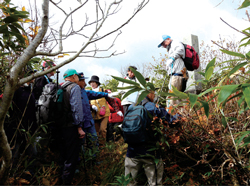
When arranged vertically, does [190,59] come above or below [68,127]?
above

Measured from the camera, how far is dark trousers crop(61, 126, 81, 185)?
298 centimetres

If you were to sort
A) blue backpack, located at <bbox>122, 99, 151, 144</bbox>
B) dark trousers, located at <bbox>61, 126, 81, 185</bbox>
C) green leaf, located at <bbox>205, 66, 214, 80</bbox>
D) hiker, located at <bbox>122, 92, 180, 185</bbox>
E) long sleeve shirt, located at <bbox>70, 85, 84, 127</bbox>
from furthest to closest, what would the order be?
long sleeve shirt, located at <bbox>70, 85, 84, 127</bbox>, dark trousers, located at <bbox>61, 126, 81, 185</bbox>, hiker, located at <bbox>122, 92, 180, 185</bbox>, blue backpack, located at <bbox>122, 99, 151, 144</bbox>, green leaf, located at <bbox>205, 66, 214, 80</bbox>

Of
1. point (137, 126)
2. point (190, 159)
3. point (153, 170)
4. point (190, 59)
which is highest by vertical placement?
point (190, 59)

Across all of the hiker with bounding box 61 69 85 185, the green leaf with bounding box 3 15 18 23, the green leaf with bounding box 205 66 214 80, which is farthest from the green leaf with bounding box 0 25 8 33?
the green leaf with bounding box 205 66 214 80

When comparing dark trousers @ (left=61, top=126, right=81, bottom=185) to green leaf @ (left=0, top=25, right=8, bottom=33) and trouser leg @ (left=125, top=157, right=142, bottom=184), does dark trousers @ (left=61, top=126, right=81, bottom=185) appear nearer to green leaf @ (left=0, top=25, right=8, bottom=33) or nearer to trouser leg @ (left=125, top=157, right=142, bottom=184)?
trouser leg @ (left=125, top=157, right=142, bottom=184)

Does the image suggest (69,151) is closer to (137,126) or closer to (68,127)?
(68,127)

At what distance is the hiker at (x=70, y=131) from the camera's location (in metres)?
3.00

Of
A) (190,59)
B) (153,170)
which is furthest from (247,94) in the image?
(190,59)

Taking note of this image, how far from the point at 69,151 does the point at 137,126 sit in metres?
1.25

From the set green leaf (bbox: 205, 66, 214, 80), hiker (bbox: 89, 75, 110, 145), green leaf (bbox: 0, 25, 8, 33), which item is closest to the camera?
green leaf (bbox: 205, 66, 214, 80)

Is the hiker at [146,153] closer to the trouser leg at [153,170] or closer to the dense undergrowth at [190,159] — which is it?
the trouser leg at [153,170]

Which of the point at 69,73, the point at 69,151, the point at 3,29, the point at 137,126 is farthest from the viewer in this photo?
the point at 69,73

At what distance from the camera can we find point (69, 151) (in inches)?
119

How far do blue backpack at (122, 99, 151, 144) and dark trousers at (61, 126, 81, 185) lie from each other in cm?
96
